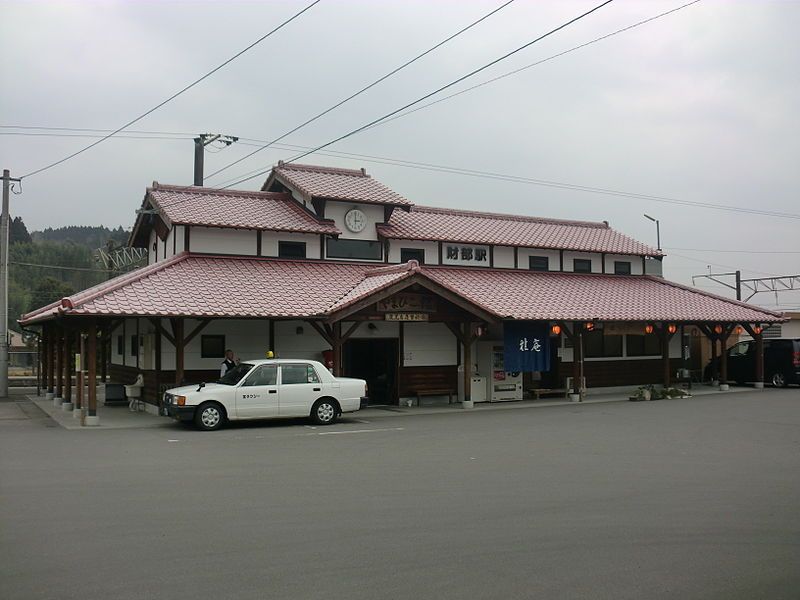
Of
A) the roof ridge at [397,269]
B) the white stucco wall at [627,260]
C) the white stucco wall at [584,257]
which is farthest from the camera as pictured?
the white stucco wall at [627,260]

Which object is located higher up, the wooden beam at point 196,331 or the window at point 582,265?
the window at point 582,265

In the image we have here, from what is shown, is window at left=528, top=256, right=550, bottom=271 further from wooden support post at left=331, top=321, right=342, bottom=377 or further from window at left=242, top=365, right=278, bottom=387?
window at left=242, top=365, right=278, bottom=387

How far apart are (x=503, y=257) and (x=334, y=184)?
6.53 m

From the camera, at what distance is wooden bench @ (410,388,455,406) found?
22.0m

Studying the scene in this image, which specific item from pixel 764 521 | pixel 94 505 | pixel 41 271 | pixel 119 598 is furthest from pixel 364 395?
pixel 41 271

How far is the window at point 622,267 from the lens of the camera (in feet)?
96.6

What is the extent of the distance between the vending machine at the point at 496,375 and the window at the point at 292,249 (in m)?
6.14

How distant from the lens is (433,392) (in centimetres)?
2227

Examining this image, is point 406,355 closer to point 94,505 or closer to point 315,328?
point 315,328

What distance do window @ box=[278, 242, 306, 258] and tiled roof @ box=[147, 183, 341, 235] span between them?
1.90ft

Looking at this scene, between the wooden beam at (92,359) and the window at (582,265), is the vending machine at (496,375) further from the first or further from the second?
the wooden beam at (92,359)

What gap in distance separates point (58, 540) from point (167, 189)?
18.4m

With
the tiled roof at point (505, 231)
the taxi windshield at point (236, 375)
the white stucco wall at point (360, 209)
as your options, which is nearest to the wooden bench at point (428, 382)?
the tiled roof at point (505, 231)

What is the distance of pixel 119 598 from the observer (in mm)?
5168
